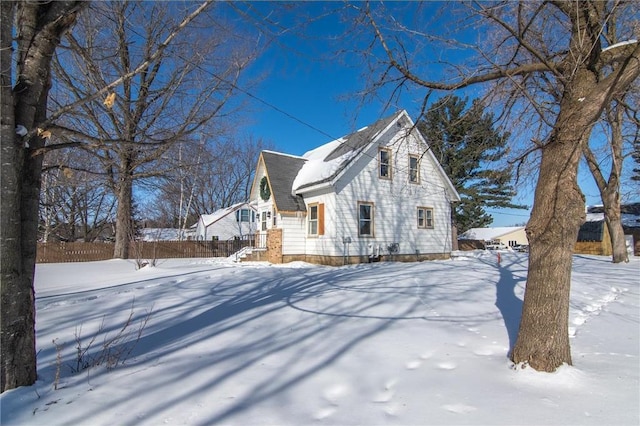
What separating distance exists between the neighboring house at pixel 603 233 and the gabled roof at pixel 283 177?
19.8 metres

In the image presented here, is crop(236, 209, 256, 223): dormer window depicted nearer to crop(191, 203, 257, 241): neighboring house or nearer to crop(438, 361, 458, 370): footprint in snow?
crop(191, 203, 257, 241): neighboring house

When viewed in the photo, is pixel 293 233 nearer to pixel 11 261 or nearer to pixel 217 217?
pixel 11 261

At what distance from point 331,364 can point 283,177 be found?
47.1ft

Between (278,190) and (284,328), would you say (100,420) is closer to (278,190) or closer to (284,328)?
(284,328)

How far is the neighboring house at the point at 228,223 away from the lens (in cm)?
3781

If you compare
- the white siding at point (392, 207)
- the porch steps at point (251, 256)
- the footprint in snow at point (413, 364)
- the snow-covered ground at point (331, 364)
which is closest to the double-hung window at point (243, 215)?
the porch steps at point (251, 256)

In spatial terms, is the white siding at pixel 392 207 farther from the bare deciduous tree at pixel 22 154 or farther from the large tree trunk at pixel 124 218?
the bare deciduous tree at pixel 22 154

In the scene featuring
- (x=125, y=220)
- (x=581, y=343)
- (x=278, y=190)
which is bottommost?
(x=581, y=343)

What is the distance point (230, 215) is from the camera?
3912cm

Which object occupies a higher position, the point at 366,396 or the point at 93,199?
the point at 93,199

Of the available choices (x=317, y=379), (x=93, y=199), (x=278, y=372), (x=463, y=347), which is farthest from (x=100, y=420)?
(x=93, y=199)

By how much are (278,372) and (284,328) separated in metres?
1.50

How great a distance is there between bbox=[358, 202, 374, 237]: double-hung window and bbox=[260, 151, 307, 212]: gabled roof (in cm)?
267

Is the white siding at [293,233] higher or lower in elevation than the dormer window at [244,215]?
lower
